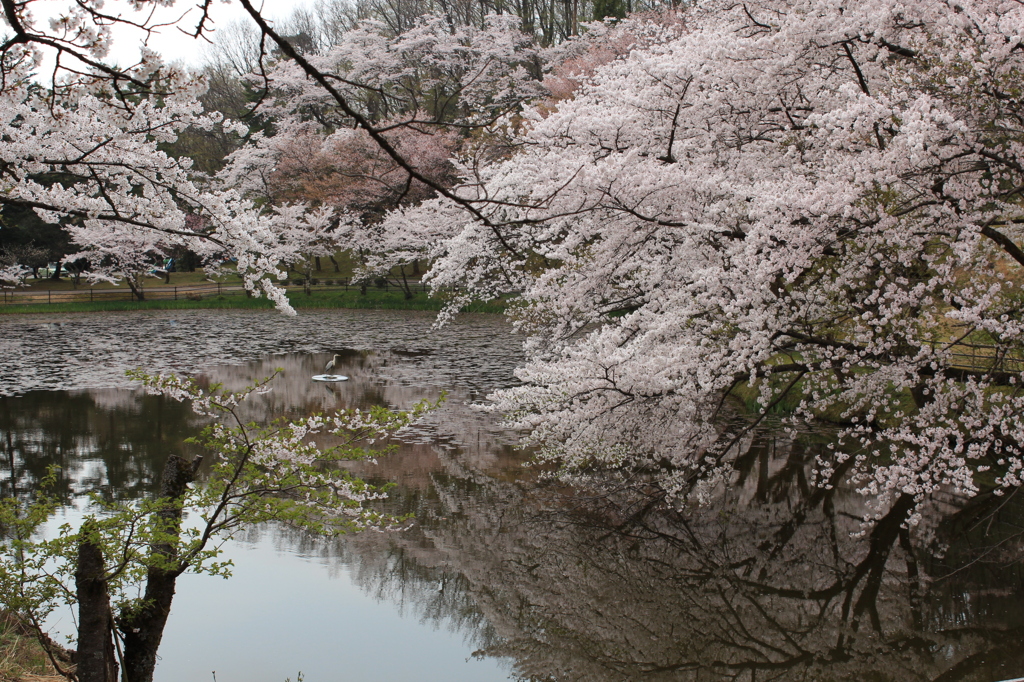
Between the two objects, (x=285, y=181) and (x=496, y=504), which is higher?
(x=285, y=181)

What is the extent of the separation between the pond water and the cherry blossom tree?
0.70 m

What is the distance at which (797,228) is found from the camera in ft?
19.5

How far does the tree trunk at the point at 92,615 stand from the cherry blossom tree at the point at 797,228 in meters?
3.30

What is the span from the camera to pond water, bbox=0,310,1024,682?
5672mm

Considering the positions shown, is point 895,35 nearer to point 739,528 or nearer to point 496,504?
point 739,528

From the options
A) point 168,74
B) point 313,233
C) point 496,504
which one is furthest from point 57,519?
point 313,233

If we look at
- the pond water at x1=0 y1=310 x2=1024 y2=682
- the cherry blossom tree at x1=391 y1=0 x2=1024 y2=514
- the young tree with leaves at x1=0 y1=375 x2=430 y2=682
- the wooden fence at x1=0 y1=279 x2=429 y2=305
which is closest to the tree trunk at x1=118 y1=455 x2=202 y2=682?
the young tree with leaves at x1=0 y1=375 x2=430 y2=682

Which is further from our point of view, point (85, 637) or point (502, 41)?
point (502, 41)

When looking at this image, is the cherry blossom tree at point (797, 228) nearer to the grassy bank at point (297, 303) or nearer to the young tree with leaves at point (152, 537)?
the young tree with leaves at point (152, 537)

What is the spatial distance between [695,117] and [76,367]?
14083 mm

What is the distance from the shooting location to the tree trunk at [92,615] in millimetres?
3584

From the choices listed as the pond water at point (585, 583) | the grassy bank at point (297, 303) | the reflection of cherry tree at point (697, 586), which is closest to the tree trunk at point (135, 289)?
the grassy bank at point (297, 303)

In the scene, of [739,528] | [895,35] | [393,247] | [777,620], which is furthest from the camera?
[393,247]

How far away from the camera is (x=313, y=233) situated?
30359 millimetres
